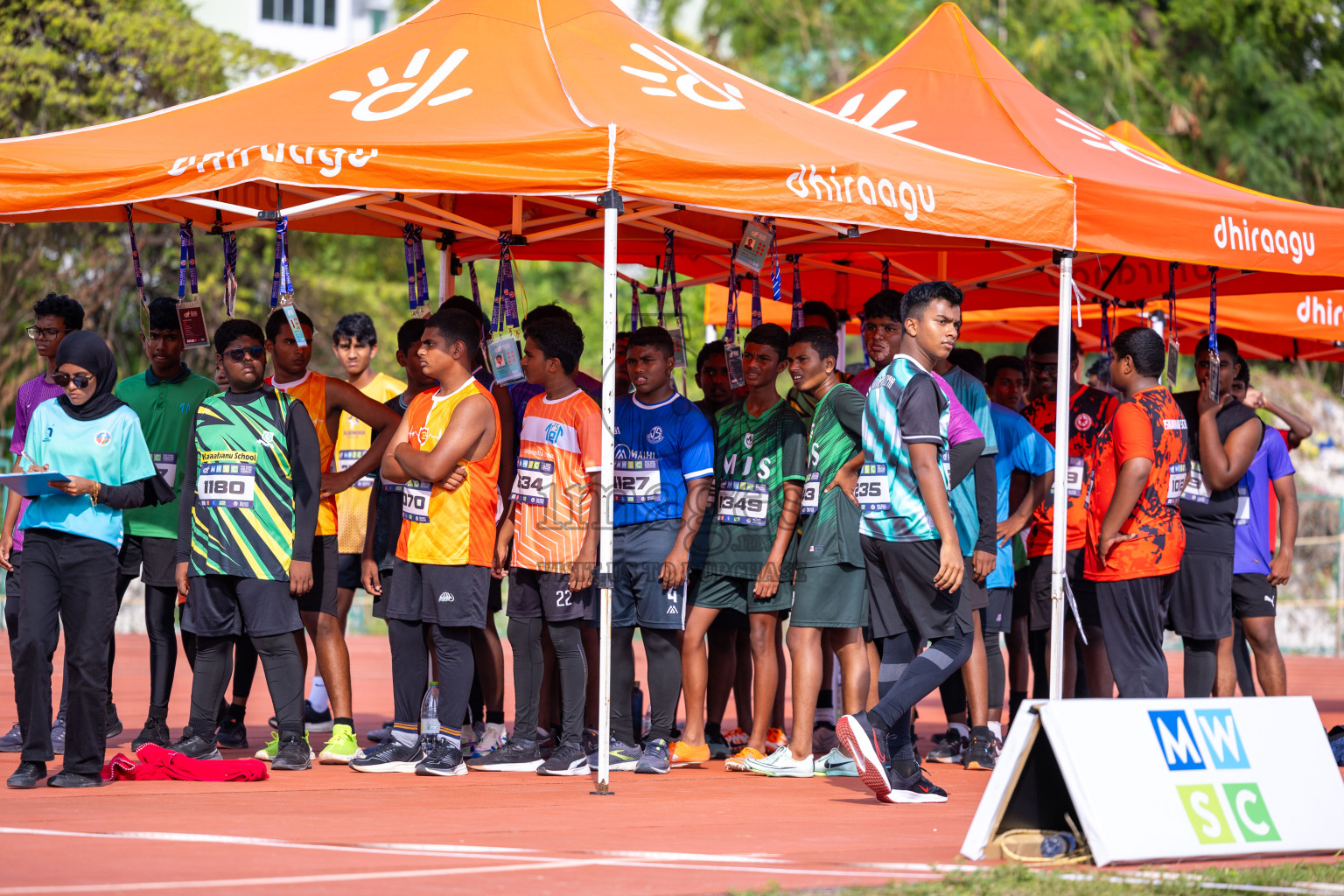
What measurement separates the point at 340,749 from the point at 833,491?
277cm

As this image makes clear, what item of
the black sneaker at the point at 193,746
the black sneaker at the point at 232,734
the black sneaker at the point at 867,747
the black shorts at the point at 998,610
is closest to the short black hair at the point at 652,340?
the black sneaker at the point at 867,747

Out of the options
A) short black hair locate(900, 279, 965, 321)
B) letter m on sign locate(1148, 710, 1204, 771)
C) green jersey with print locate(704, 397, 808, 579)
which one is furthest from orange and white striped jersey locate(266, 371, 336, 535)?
letter m on sign locate(1148, 710, 1204, 771)

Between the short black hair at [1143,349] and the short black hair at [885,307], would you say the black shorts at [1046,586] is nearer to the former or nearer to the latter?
the short black hair at [1143,349]

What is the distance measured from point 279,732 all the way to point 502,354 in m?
2.13

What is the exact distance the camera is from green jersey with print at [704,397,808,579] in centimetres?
773

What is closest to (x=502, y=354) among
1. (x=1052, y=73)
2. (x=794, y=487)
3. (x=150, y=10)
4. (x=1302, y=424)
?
(x=794, y=487)

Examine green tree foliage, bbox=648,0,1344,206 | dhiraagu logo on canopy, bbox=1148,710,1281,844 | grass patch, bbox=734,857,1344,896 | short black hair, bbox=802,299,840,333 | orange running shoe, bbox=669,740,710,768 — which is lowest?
orange running shoe, bbox=669,740,710,768

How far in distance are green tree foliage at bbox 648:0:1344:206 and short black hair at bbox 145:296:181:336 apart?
783 inches

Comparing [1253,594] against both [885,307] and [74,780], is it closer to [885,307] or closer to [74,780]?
[885,307]

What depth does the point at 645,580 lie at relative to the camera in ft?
24.8

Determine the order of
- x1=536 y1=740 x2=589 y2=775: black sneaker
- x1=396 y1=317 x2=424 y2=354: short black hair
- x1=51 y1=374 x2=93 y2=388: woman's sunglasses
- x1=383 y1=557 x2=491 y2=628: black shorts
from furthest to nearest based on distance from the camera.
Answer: x1=396 y1=317 x2=424 y2=354: short black hair < x1=536 y1=740 x2=589 y2=775: black sneaker < x1=383 y1=557 x2=491 y2=628: black shorts < x1=51 y1=374 x2=93 y2=388: woman's sunglasses

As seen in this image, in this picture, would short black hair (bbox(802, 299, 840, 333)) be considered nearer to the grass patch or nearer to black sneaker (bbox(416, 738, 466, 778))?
black sneaker (bbox(416, 738, 466, 778))

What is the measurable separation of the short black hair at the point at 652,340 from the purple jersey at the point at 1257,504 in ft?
11.5

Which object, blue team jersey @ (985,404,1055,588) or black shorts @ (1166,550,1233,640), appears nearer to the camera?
black shorts @ (1166,550,1233,640)
